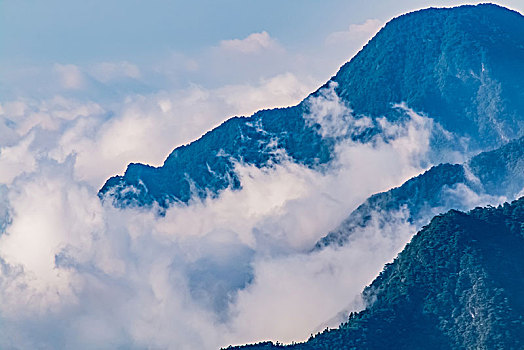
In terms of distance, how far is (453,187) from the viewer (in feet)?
580

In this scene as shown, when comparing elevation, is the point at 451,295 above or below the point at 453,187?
below

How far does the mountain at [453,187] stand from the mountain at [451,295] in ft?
135

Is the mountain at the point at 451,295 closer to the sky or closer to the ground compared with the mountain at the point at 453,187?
closer to the ground

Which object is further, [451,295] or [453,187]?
[453,187]

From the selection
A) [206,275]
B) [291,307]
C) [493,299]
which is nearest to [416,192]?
[291,307]

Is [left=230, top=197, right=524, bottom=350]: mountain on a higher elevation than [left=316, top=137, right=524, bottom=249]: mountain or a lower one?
lower

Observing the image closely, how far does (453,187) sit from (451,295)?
54.4m

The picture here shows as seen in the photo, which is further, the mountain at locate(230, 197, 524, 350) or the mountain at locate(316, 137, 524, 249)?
the mountain at locate(316, 137, 524, 249)

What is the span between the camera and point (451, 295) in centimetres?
12462

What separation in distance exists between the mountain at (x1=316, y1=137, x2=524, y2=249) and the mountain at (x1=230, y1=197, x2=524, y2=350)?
41.2 metres

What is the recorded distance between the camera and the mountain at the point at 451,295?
11894cm

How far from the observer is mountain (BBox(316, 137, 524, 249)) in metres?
176

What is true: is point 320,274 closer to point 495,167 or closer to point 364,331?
point 495,167

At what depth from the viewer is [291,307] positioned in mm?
174125
